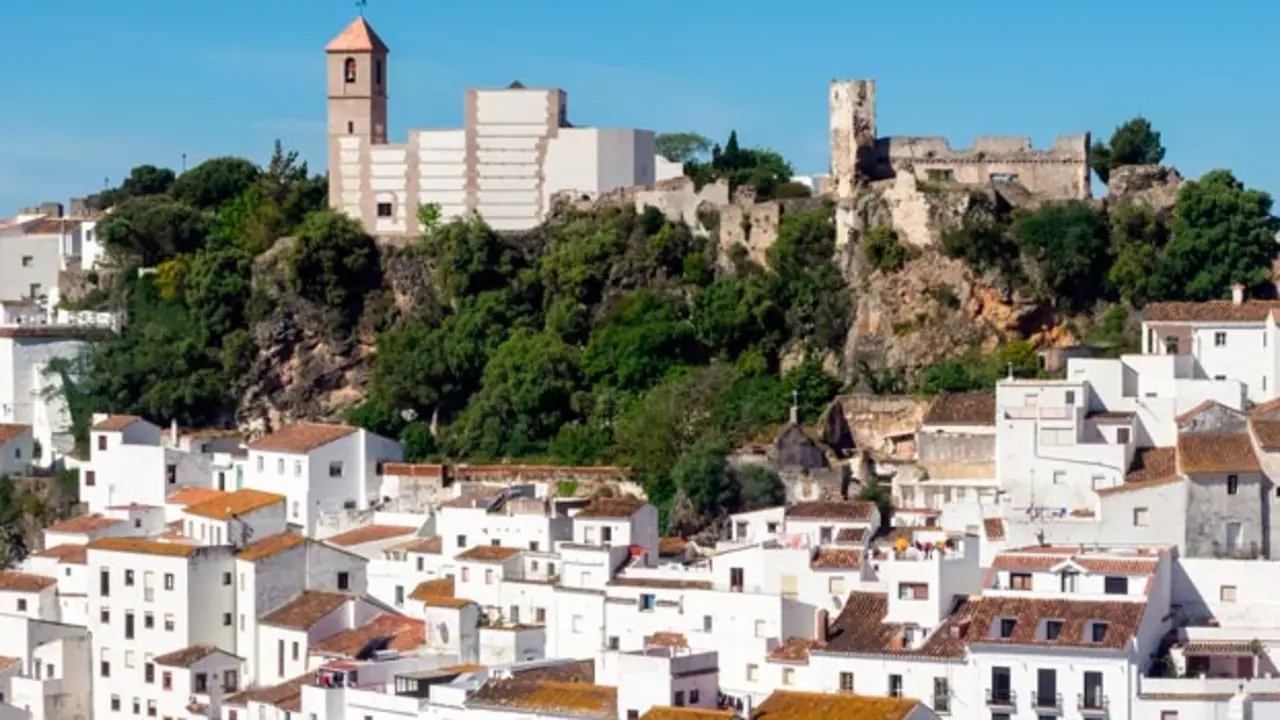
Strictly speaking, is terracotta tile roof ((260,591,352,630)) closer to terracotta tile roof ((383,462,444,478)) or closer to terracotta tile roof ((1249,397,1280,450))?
terracotta tile roof ((383,462,444,478))

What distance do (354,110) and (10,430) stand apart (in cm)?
987

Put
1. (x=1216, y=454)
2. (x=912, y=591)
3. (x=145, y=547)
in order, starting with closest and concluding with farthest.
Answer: (x=912, y=591), (x=1216, y=454), (x=145, y=547)

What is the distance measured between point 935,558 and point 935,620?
943 millimetres

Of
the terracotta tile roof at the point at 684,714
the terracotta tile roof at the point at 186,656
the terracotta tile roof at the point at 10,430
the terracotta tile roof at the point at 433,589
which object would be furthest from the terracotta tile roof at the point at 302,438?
the terracotta tile roof at the point at 684,714

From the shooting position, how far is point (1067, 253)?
53.7m

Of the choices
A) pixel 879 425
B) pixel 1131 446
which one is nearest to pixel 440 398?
pixel 879 425

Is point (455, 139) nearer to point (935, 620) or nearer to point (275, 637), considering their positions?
point (275, 637)

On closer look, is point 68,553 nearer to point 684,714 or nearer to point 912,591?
point 684,714

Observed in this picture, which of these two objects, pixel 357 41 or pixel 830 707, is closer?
pixel 830 707

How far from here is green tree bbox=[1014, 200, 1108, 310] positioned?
5366cm

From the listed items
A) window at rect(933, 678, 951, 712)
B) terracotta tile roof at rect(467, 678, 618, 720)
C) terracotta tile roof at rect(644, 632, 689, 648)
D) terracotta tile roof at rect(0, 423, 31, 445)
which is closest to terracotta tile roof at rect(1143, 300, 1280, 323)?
terracotta tile roof at rect(644, 632, 689, 648)

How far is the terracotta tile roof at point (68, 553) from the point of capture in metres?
52.4

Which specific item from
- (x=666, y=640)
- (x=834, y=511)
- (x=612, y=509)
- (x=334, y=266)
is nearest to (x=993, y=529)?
(x=834, y=511)

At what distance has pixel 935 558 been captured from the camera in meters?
42.2
